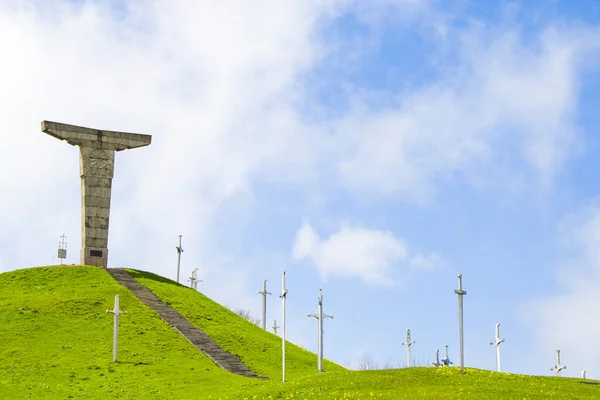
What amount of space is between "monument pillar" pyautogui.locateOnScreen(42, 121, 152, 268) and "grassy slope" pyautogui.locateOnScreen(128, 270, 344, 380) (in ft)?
14.0

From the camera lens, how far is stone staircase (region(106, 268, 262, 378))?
63.4m

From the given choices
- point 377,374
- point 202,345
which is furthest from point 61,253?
point 377,374

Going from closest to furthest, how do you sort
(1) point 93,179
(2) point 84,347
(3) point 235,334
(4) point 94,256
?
1. (2) point 84,347
2. (3) point 235,334
3. (1) point 93,179
4. (4) point 94,256

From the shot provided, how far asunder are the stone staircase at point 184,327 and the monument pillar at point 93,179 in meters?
2.62

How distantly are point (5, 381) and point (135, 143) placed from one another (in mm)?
35879

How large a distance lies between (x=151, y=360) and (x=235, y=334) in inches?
472

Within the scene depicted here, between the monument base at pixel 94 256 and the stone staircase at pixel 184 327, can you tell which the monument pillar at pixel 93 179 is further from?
the stone staircase at pixel 184 327

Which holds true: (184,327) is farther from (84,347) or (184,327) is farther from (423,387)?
(423,387)

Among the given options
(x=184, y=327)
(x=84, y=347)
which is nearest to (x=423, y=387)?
(x=84, y=347)

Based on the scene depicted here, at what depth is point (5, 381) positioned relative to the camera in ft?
186

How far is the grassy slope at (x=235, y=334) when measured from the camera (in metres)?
66.1

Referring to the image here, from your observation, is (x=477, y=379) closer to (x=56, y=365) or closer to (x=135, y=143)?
(x=56, y=365)

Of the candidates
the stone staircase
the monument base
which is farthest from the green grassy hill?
the monument base

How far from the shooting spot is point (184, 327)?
235 feet
